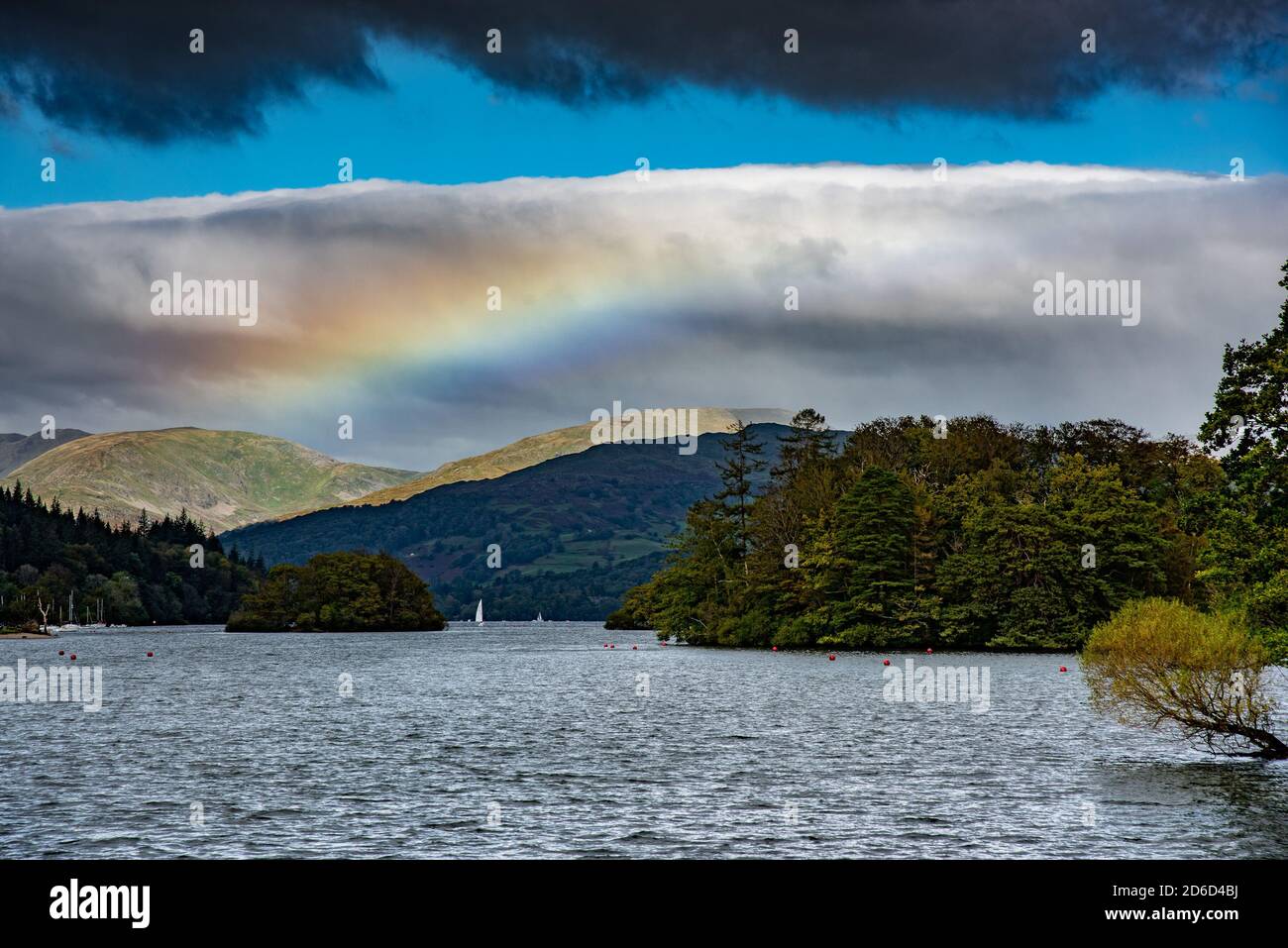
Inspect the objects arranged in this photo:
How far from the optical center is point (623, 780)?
50.1m

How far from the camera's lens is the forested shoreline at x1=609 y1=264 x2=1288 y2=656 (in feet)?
480

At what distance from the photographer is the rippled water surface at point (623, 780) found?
121 feet

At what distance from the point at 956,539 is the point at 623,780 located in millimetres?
111090

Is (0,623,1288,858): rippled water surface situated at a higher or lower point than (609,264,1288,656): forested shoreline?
lower

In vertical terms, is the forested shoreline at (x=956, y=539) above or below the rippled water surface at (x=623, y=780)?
above

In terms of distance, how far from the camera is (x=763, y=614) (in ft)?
545

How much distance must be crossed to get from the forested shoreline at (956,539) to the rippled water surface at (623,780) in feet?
172

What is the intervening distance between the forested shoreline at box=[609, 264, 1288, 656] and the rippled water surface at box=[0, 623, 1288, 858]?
52.4 m

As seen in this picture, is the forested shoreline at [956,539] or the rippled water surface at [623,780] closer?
the rippled water surface at [623,780]

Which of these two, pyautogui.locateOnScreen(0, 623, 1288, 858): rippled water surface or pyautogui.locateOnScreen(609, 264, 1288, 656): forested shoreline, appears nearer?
pyautogui.locateOnScreen(0, 623, 1288, 858): rippled water surface

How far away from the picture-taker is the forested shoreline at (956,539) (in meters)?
146
